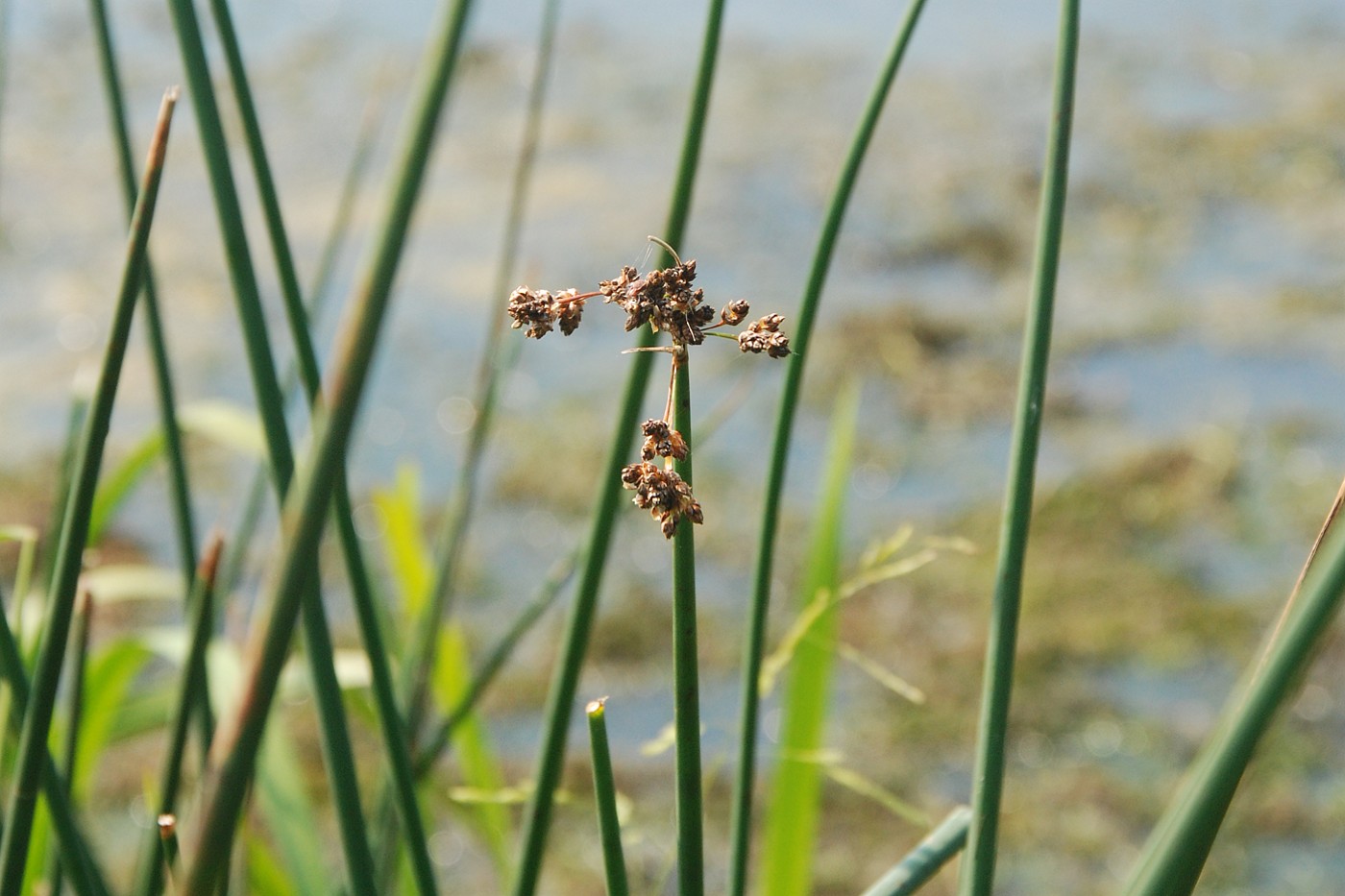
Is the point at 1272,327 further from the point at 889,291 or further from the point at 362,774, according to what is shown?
the point at 362,774

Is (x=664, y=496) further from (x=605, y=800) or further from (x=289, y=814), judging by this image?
(x=289, y=814)

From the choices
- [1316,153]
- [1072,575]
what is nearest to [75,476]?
[1072,575]

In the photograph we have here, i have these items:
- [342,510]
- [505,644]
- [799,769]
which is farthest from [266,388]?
[799,769]

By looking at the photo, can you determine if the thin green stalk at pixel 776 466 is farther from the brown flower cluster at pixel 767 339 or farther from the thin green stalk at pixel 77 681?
the thin green stalk at pixel 77 681

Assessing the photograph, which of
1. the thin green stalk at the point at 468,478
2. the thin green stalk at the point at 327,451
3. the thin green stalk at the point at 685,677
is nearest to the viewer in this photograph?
the thin green stalk at the point at 327,451

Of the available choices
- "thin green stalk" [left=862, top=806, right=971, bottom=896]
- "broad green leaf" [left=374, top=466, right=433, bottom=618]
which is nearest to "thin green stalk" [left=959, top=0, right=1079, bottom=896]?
"thin green stalk" [left=862, top=806, right=971, bottom=896]

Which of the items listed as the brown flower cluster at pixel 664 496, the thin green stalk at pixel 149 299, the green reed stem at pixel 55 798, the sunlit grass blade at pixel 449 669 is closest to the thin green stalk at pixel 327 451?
the brown flower cluster at pixel 664 496

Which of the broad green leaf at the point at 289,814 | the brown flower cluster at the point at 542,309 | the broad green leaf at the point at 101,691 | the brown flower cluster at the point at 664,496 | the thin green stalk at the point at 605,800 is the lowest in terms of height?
the broad green leaf at the point at 289,814
